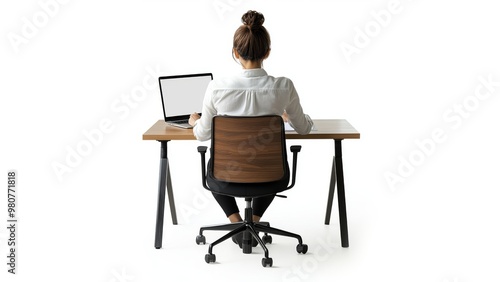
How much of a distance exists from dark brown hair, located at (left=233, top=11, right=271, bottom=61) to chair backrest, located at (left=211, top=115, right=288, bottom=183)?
428mm

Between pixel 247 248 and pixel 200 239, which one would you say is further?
pixel 200 239

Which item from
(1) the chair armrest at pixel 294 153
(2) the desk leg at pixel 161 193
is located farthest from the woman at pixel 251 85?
(2) the desk leg at pixel 161 193

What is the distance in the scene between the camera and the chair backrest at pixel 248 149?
5.55 m

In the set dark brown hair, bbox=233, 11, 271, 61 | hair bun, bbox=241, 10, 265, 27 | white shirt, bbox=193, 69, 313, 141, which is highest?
hair bun, bbox=241, 10, 265, 27

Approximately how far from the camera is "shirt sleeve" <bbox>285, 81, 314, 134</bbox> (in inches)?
224

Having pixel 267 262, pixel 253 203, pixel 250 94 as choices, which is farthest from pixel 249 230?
pixel 250 94

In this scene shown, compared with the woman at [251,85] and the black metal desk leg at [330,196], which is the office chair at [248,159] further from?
the black metal desk leg at [330,196]

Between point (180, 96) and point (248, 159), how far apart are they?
114 cm

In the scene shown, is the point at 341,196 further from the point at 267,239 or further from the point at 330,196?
the point at 267,239

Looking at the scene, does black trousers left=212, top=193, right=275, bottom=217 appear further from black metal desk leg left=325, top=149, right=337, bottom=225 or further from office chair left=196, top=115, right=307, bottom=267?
black metal desk leg left=325, top=149, right=337, bottom=225

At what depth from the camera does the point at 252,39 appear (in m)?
5.54

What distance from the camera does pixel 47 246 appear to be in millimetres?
6242

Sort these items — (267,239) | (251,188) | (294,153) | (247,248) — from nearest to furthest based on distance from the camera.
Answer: (251,188)
(294,153)
(247,248)
(267,239)

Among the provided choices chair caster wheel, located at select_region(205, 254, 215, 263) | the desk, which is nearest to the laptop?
the desk
